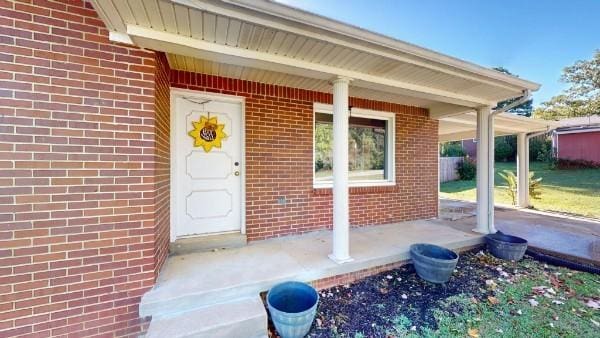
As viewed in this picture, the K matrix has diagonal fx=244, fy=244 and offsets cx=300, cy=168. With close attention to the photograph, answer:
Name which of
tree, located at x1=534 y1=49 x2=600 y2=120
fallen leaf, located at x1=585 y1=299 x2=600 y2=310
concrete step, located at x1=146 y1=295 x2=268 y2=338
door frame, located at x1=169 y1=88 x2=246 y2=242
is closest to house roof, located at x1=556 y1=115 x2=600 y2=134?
tree, located at x1=534 y1=49 x2=600 y2=120

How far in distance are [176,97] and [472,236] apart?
5.23 m

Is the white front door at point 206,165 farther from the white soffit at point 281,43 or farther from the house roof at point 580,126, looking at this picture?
the house roof at point 580,126

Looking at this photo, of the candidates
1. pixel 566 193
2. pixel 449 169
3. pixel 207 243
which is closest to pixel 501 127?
pixel 566 193

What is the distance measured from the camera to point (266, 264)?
2.96 metres

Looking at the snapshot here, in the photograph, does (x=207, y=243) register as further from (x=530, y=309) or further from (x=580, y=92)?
(x=580, y=92)

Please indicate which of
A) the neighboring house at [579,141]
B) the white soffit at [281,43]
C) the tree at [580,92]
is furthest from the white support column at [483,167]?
the tree at [580,92]

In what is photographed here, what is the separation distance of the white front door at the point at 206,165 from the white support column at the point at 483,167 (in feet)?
14.0

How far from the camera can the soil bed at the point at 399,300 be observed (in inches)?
94.1

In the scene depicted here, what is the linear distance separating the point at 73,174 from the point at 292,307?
2.39m

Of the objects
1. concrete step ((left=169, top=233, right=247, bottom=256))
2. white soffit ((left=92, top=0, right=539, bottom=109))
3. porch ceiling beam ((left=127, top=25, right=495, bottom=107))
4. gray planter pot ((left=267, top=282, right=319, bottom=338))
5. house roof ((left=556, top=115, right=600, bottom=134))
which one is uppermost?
house roof ((left=556, top=115, right=600, bottom=134))

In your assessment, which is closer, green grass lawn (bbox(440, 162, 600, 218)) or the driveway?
the driveway

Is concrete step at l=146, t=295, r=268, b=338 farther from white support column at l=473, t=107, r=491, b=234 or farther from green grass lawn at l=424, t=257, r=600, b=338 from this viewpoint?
white support column at l=473, t=107, r=491, b=234

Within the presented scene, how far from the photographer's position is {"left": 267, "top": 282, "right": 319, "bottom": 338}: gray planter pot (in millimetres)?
2102

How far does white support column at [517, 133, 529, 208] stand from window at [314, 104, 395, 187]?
17.3 feet
